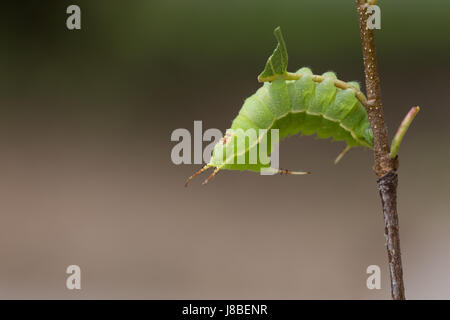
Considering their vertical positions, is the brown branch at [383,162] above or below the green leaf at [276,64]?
below

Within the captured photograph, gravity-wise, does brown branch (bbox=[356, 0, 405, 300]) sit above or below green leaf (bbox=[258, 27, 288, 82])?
below

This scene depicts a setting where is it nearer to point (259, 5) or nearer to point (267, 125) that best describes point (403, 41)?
point (259, 5)

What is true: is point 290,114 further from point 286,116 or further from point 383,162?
point 383,162

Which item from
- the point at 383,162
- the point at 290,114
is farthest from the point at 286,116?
the point at 383,162

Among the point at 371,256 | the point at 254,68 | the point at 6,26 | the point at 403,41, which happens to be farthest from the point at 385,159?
the point at 6,26
